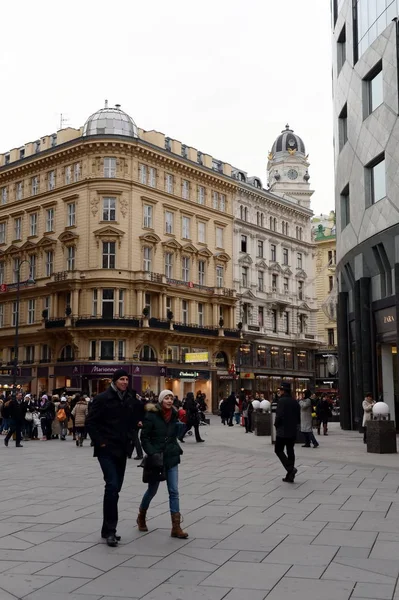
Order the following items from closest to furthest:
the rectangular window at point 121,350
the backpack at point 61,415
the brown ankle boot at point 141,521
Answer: the brown ankle boot at point 141,521
the backpack at point 61,415
the rectangular window at point 121,350

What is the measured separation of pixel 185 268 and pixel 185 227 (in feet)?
12.7

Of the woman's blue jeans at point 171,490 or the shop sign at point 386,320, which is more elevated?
the shop sign at point 386,320

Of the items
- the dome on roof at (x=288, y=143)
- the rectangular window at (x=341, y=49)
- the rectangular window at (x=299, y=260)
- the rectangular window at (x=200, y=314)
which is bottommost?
the rectangular window at (x=200, y=314)

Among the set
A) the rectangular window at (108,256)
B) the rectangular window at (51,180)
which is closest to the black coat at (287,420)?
the rectangular window at (108,256)

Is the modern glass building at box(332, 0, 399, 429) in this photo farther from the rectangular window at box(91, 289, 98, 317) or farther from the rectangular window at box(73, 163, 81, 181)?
the rectangular window at box(73, 163, 81, 181)

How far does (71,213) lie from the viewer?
56.3 m

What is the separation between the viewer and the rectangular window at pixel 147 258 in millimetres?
55875

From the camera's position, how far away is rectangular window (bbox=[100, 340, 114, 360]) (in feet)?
173

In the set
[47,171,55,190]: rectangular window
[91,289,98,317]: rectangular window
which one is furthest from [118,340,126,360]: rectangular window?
[47,171,55,190]: rectangular window

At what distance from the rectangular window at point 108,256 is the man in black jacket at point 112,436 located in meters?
46.3

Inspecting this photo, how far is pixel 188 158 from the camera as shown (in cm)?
6262

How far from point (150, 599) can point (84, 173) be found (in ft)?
170

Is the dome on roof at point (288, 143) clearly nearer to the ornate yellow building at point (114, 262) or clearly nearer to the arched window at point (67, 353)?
the ornate yellow building at point (114, 262)

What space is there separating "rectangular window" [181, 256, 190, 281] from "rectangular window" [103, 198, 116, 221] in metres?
8.08
